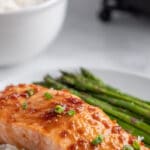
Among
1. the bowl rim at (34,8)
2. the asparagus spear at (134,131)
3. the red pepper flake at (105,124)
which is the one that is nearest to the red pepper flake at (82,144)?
the red pepper flake at (105,124)

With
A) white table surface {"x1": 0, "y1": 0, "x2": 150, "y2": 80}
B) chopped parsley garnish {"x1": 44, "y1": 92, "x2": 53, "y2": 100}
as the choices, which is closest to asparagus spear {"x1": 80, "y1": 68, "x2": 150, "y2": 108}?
white table surface {"x1": 0, "y1": 0, "x2": 150, "y2": 80}

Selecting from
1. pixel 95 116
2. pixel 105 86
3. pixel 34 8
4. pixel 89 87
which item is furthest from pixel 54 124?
pixel 34 8

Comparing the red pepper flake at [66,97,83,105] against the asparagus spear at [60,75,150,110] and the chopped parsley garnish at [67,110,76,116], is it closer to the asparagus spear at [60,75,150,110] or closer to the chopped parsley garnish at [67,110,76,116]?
the chopped parsley garnish at [67,110,76,116]

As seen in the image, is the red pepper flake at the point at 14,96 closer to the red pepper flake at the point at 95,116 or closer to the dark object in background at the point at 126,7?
the red pepper flake at the point at 95,116

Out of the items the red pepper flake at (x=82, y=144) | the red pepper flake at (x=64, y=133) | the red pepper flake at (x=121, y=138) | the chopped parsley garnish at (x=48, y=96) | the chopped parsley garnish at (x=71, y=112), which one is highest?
the chopped parsley garnish at (x=71, y=112)

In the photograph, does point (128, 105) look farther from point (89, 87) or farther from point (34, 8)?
point (34, 8)

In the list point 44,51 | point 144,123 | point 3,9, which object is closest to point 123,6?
point 44,51
